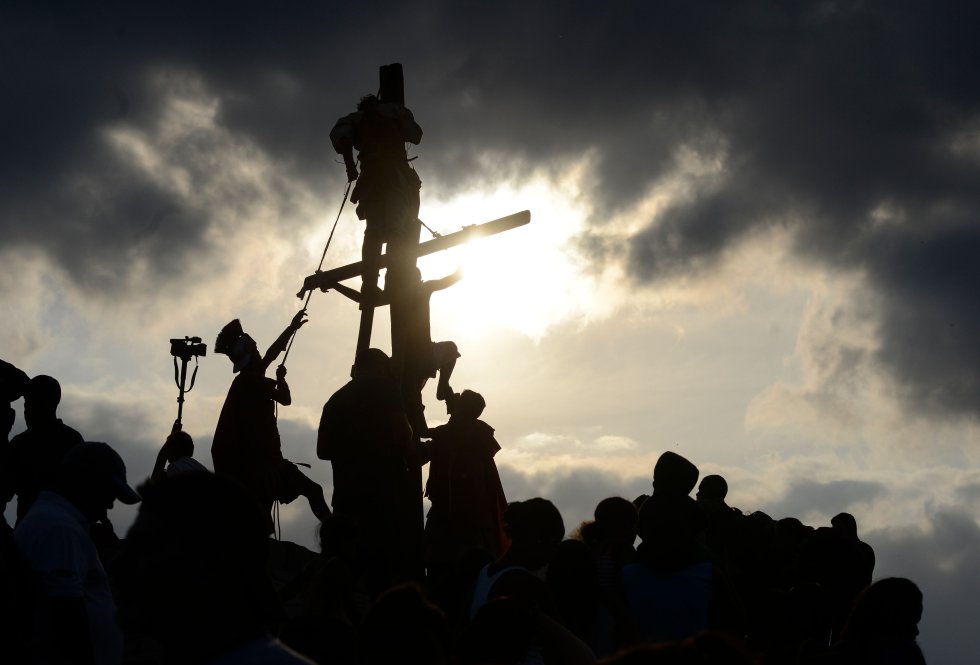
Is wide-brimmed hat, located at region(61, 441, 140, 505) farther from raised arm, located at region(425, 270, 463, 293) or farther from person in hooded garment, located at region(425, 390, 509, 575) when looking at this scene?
raised arm, located at region(425, 270, 463, 293)

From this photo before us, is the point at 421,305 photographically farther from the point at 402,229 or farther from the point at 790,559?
the point at 790,559

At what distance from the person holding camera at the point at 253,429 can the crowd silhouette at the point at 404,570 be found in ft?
2.37

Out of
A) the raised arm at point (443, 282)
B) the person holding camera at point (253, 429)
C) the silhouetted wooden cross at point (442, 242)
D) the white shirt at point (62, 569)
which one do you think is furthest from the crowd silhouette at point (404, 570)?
→ the silhouetted wooden cross at point (442, 242)

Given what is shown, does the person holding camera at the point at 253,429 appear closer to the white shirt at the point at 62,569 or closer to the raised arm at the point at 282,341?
the raised arm at the point at 282,341

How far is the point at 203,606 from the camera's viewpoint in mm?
2420

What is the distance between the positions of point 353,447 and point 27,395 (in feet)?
6.73

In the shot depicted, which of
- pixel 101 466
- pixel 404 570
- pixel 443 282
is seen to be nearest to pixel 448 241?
pixel 443 282

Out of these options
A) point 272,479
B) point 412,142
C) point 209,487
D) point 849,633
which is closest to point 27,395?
point 272,479

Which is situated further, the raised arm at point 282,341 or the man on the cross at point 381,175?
the man on the cross at point 381,175

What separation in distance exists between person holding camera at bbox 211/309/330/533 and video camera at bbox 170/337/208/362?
1.28 meters

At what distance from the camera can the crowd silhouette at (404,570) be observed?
2.45 metres

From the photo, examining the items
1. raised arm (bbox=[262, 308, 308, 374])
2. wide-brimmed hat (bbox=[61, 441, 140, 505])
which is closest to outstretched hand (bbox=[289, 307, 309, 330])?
raised arm (bbox=[262, 308, 308, 374])

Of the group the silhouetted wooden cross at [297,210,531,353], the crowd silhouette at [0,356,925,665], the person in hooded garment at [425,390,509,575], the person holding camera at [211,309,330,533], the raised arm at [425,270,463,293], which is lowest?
the crowd silhouette at [0,356,925,665]

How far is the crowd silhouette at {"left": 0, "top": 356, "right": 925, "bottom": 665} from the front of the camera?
245 centimetres
